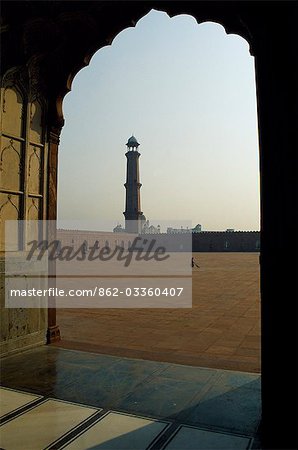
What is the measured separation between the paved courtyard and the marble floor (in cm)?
38

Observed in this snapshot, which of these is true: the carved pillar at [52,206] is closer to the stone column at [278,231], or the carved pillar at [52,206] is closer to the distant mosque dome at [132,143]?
the stone column at [278,231]

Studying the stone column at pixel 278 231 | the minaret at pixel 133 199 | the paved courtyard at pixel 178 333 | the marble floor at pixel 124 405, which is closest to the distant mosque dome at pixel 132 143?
the minaret at pixel 133 199

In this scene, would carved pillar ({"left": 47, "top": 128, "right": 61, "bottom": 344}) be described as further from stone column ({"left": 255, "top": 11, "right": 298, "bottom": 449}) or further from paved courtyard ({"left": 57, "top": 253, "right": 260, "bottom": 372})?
stone column ({"left": 255, "top": 11, "right": 298, "bottom": 449})

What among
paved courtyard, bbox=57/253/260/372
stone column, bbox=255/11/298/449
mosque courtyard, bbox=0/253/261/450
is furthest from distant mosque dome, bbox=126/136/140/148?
stone column, bbox=255/11/298/449

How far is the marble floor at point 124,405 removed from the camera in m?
2.03

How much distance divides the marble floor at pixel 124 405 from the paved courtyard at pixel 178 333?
1.26ft

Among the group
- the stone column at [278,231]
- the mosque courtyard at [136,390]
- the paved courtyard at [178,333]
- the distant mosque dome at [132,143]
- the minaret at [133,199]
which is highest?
the distant mosque dome at [132,143]

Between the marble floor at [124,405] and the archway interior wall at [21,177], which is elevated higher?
the archway interior wall at [21,177]

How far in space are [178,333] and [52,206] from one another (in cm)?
240

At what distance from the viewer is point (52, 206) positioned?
4363 mm

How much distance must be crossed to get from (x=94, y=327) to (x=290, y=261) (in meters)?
4.02

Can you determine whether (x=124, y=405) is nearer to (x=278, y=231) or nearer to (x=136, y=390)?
(x=136, y=390)

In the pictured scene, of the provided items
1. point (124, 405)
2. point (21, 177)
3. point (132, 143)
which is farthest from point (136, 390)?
point (132, 143)

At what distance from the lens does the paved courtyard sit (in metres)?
3.72
